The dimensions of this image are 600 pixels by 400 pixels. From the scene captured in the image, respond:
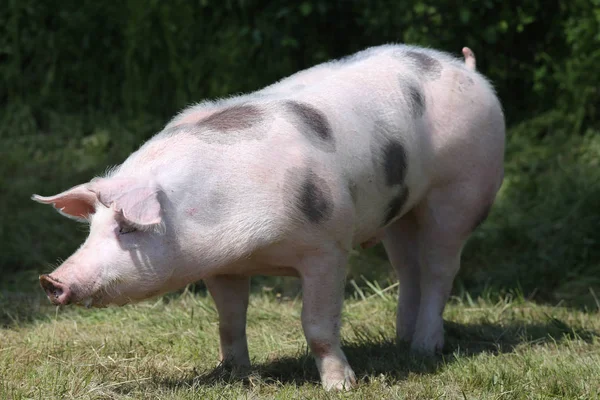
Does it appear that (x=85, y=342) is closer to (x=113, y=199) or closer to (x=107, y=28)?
(x=113, y=199)

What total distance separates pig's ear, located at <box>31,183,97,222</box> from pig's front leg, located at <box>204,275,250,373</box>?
0.70 metres

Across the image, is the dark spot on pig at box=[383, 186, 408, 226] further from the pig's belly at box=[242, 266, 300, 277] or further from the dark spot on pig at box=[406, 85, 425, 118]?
Answer: the pig's belly at box=[242, 266, 300, 277]

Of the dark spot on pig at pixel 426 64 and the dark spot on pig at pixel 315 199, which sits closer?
the dark spot on pig at pixel 315 199

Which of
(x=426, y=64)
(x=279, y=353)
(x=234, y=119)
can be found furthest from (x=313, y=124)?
(x=279, y=353)

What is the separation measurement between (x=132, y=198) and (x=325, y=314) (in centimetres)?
96

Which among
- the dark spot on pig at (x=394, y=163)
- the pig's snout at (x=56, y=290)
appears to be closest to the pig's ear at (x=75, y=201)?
the pig's snout at (x=56, y=290)

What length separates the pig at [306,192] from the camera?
13.3 ft

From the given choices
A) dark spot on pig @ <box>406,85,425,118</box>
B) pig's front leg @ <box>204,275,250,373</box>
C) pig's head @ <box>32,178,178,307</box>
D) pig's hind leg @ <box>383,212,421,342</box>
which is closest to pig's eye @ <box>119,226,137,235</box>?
pig's head @ <box>32,178,178,307</box>

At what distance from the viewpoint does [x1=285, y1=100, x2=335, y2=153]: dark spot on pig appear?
4426 mm

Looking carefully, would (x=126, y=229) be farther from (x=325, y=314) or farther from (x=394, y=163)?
(x=394, y=163)

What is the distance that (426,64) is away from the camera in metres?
5.13

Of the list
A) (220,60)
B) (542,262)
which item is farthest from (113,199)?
(220,60)

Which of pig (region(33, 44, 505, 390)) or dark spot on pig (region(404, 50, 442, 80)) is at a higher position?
dark spot on pig (region(404, 50, 442, 80))

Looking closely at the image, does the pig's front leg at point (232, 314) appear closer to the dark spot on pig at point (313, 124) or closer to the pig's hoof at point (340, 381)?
the pig's hoof at point (340, 381)
